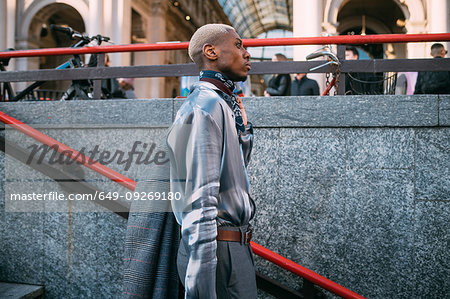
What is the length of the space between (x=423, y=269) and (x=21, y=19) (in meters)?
19.5

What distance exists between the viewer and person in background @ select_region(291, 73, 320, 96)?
227 inches

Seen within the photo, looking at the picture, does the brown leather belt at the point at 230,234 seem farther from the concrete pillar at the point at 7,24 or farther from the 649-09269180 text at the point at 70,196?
the concrete pillar at the point at 7,24

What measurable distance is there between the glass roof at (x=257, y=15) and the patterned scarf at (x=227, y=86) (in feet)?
106

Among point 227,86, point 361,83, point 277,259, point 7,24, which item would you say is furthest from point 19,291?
point 7,24

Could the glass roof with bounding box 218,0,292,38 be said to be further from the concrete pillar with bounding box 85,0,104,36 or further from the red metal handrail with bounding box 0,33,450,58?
the red metal handrail with bounding box 0,33,450,58

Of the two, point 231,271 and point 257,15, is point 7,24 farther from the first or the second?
point 257,15

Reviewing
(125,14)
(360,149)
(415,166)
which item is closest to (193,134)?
(360,149)

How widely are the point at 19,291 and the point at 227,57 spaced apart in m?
3.28

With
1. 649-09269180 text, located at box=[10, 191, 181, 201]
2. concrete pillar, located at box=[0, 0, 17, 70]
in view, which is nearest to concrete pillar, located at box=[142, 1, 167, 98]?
concrete pillar, located at box=[0, 0, 17, 70]

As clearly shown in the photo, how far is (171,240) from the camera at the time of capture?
1747mm

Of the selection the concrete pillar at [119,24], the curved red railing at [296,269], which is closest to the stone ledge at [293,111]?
the curved red railing at [296,269]

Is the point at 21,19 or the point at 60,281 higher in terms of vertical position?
the point at 21,19

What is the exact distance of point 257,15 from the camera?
40.4m

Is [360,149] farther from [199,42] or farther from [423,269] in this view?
[199,42]
